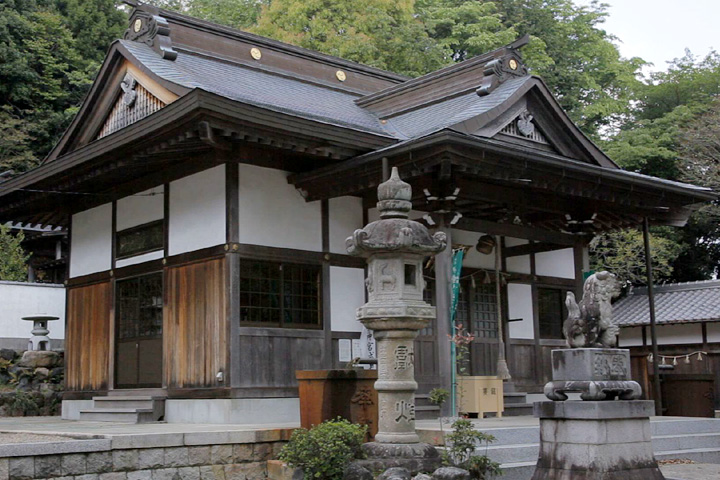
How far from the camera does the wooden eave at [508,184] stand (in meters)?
11.6

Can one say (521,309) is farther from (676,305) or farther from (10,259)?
(10,259)

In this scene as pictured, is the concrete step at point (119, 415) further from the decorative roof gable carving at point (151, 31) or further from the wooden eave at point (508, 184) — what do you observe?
the decorative roof gable carving at point (151, 31)

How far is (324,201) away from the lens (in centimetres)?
1361

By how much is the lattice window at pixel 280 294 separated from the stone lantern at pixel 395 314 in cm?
384

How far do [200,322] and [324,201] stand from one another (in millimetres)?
2826

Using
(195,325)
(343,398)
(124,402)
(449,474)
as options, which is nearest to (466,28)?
(195,325)

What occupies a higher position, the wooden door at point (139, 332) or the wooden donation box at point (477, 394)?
the wooden door at point (139, 332)

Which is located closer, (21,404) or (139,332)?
(139,332)

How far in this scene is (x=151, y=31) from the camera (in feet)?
49.8

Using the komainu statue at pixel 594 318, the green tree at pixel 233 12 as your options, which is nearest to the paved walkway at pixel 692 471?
the komainu statue at pixel 594 318

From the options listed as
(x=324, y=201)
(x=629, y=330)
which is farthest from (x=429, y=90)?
(x=629, y=330)

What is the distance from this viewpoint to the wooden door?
44.7 feet

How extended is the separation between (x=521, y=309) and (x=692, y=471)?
5887 mm

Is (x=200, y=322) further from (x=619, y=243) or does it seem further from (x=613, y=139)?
(x=613, y=139)
